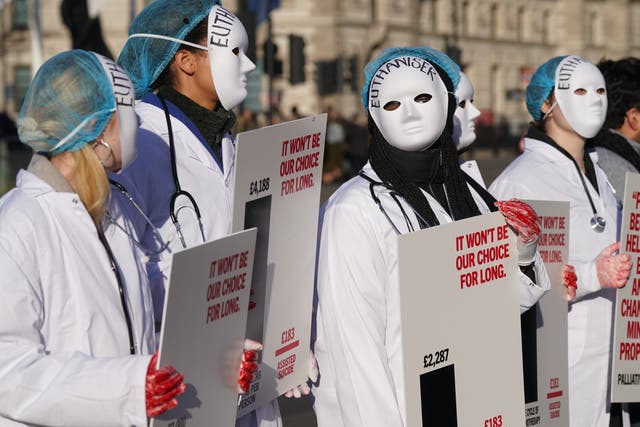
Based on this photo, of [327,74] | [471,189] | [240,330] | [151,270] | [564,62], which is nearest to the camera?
[240,330]

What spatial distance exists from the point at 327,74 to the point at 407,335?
27.4 metres

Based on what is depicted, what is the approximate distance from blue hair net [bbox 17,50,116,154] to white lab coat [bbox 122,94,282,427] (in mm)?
648

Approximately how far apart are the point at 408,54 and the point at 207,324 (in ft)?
4.46

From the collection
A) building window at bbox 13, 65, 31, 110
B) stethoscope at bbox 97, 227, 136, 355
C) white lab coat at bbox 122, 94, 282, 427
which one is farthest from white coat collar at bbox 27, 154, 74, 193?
building window at bbox 13, 65, 31, 110

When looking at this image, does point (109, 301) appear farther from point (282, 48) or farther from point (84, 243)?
point (282, 48)

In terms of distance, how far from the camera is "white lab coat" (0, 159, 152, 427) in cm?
314

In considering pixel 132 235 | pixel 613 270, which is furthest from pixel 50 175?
pixel 613 270

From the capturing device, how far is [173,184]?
4.18m

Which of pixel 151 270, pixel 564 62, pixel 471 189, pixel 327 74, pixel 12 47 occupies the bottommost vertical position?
pixel 151 270

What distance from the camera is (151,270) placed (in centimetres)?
394

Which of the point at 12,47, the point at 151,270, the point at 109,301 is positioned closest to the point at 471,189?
the point at 151,270

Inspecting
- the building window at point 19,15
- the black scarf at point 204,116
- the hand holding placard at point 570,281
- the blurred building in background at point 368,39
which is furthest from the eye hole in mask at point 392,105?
the building window at point 19,15

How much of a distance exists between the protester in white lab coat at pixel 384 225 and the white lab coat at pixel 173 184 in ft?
1.17

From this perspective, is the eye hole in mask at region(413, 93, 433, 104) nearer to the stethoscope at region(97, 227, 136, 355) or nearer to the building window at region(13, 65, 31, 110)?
the stethoscope at region(97, 227, 136, 355)
